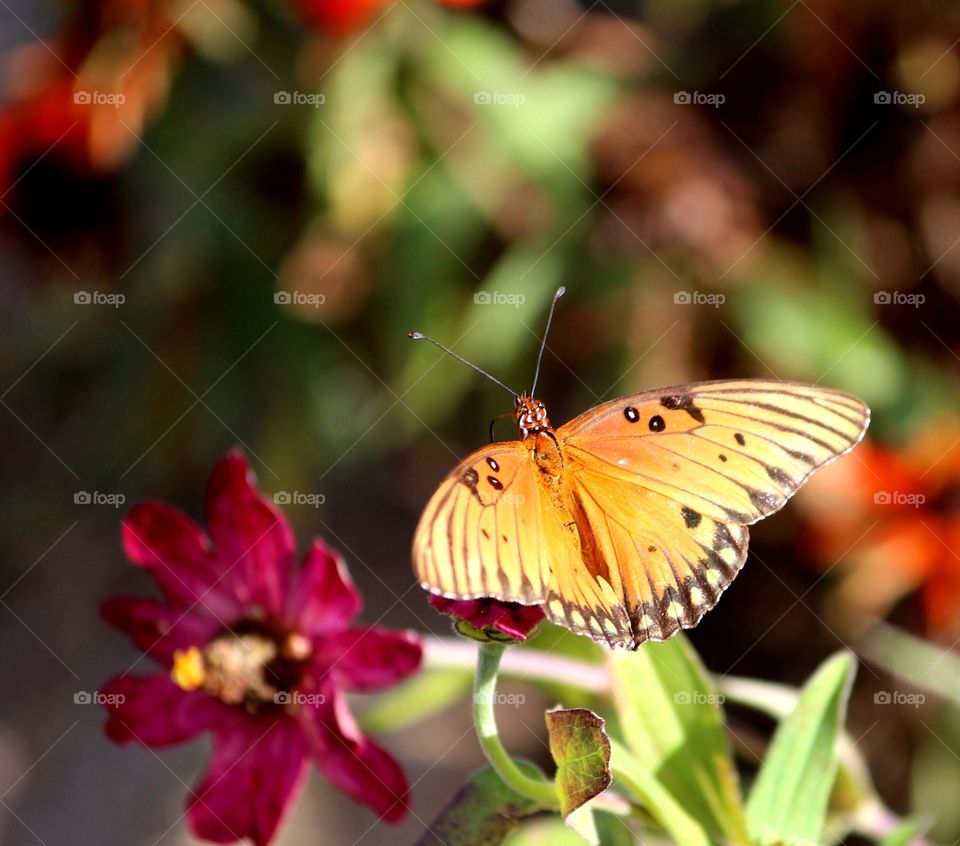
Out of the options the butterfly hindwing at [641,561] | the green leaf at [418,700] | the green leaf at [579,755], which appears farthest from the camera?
the green leaf at [418,700]

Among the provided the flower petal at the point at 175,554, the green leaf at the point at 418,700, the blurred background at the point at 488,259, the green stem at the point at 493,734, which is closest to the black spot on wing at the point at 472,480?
the green stem at the point at 493,734

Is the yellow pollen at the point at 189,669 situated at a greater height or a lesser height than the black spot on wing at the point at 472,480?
lesser

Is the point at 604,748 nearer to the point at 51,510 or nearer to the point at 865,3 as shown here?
the point at 865,3

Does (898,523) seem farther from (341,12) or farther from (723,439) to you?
(341,12)

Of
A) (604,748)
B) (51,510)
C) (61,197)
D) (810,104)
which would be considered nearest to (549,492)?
(604,748)

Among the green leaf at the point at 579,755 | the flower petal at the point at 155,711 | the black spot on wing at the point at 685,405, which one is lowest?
the flower petal at the point at 155,711

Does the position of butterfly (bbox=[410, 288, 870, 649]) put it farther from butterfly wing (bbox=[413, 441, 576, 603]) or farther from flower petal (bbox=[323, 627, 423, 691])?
flower petal (bbox=[323, 627, 423, 691])

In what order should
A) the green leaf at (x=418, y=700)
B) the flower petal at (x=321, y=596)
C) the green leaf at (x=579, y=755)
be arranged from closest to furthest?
1. the green leaf at (x=579, y=755)
2. the flower petal at (x=321, y=596)
3. the green leaf at (x=418, y=700)

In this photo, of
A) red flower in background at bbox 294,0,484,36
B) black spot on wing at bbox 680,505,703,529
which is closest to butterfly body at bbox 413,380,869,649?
black spot on wing at bbox 680,505,703,529

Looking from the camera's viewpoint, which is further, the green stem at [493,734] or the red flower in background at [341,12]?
the red flower in background at [341,12]

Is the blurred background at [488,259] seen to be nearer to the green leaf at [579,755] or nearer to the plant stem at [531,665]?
the plant stem at [531,665]
